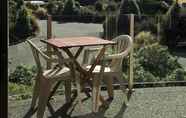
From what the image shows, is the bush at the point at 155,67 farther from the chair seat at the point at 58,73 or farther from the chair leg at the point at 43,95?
the chair leg at the point at 43,95

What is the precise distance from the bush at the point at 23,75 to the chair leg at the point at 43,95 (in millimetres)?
2007

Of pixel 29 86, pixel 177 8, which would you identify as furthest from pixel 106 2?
pixel 29 86

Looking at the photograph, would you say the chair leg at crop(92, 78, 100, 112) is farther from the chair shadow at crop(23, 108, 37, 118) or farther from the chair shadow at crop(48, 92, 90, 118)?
the chair shadow at crop(23, 108, 37, 118)

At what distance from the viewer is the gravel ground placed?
555 centimetres

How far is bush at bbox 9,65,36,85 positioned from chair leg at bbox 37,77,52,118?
6.59 feet

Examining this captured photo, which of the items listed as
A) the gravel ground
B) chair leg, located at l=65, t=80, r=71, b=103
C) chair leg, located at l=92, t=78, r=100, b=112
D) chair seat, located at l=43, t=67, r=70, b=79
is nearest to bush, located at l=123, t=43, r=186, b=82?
the gravel ground

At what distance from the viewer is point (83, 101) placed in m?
6.20

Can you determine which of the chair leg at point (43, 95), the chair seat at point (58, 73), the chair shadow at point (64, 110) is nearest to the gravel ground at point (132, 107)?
the chair shadow at point (64, 110)

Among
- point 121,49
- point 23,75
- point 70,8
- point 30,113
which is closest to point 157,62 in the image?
point 121,49

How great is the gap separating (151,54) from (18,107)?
3.59m

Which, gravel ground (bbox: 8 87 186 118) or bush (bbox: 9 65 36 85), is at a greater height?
bush (bbox: 9 65 36 85)

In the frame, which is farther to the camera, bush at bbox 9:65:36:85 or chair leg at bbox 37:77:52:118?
bush at bbox 9:65:36:85

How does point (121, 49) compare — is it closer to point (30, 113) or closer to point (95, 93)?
point (95, 93)

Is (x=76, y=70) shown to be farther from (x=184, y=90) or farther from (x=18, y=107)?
(x=184, y=90)
